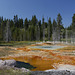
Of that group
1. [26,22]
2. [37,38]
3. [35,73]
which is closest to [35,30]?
[37,38]

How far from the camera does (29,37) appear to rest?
219 ft

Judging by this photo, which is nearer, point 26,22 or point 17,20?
point 26,22

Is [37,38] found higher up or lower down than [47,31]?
lower down

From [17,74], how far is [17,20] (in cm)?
8935

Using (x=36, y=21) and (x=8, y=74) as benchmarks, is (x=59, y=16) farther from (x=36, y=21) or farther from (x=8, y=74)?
(x=8, y=74)

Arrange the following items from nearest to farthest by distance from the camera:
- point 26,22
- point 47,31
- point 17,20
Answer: point 47,31 → point 26,22 → point 17,20

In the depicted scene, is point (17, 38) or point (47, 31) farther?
point (47, 31)

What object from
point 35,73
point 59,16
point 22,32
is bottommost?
point 35,73

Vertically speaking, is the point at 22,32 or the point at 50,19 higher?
the point at 50,19

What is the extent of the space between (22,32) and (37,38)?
37.7 ft

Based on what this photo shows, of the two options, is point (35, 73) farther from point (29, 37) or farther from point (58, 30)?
point (29, 37)

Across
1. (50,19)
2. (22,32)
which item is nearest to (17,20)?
(22,32)

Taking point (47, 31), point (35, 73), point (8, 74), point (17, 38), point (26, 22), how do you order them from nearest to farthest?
point (8, 74), point (35, 73), point (17, 38), point (47, 31), point (26, 22)

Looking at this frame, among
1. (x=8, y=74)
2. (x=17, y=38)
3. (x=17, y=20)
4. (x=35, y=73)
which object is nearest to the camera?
(x=8, y=74)
